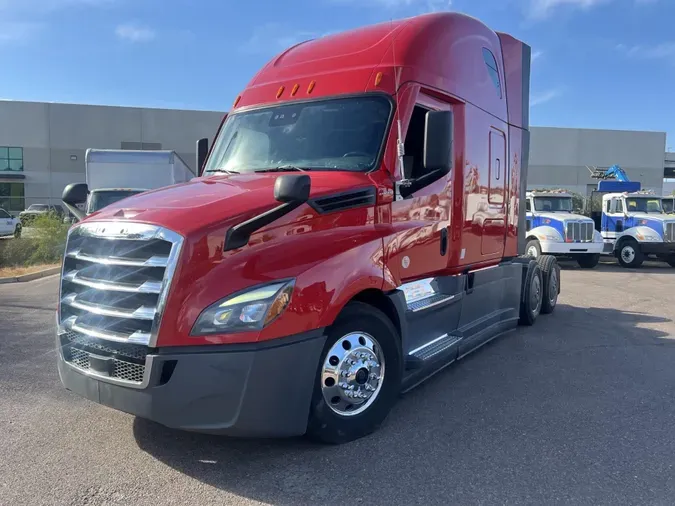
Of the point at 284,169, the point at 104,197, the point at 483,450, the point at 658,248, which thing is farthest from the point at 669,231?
the point at 104,197

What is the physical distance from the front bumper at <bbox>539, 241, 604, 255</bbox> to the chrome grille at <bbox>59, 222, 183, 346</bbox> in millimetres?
15204

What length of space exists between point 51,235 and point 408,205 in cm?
1568

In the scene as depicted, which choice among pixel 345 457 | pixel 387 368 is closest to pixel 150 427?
pixel 345 457

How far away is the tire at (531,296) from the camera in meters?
8.09

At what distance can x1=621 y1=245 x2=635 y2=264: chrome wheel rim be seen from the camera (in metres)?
18.1

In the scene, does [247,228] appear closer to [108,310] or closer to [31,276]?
[108,310]

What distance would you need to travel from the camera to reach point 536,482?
3439 mm

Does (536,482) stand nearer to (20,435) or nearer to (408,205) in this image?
(408,205)

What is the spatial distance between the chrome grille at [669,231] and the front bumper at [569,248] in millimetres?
2179

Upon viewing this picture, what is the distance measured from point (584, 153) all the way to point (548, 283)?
48549mm

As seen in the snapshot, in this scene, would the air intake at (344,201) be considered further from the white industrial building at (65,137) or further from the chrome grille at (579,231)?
the white industrial building at (65,137)

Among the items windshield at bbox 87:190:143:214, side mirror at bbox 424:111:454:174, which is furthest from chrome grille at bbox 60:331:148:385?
windshield at bbox 87:190:143:214

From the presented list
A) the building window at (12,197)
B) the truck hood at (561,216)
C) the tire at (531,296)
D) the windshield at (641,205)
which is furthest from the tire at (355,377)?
the building window at (12,197)

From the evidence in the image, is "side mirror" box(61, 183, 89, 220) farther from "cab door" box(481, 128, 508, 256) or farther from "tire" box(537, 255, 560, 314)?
"tire" box(537, 255, 560, 314)
